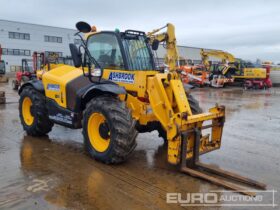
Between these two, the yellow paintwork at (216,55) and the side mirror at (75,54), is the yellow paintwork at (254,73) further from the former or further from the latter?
the side mirror at (75,54)

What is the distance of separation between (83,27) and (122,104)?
6.22 ft

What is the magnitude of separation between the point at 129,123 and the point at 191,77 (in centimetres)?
2188

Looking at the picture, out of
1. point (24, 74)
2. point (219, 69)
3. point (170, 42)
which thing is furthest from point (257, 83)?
point (170, 42)

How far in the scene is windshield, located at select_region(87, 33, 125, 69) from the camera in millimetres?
5555


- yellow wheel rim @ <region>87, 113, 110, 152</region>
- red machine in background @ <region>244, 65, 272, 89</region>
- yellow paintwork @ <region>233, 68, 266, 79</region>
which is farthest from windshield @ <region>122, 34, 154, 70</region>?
yellow paintwork @ <region>233, 68, 266, 79</region>

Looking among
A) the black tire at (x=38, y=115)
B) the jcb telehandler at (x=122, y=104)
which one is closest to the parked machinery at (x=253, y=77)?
the jcb telehandler at (x=122, y=104)

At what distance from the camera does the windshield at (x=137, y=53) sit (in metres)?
5.54

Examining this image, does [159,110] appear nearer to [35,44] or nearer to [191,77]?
[191,77]

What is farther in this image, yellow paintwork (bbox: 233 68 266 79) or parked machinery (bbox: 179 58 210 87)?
parked machinery (bbox: 179 58 210 87)

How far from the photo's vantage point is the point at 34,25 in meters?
48.1

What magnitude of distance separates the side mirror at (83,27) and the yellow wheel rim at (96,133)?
1.75 m

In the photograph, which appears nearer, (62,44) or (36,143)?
(36,143)

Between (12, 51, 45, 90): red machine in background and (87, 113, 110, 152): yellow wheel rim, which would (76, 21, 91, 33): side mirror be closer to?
(87, 113, 110, 152): yellow wheel rim

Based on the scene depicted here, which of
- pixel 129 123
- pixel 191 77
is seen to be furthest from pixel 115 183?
pixel 191 77
